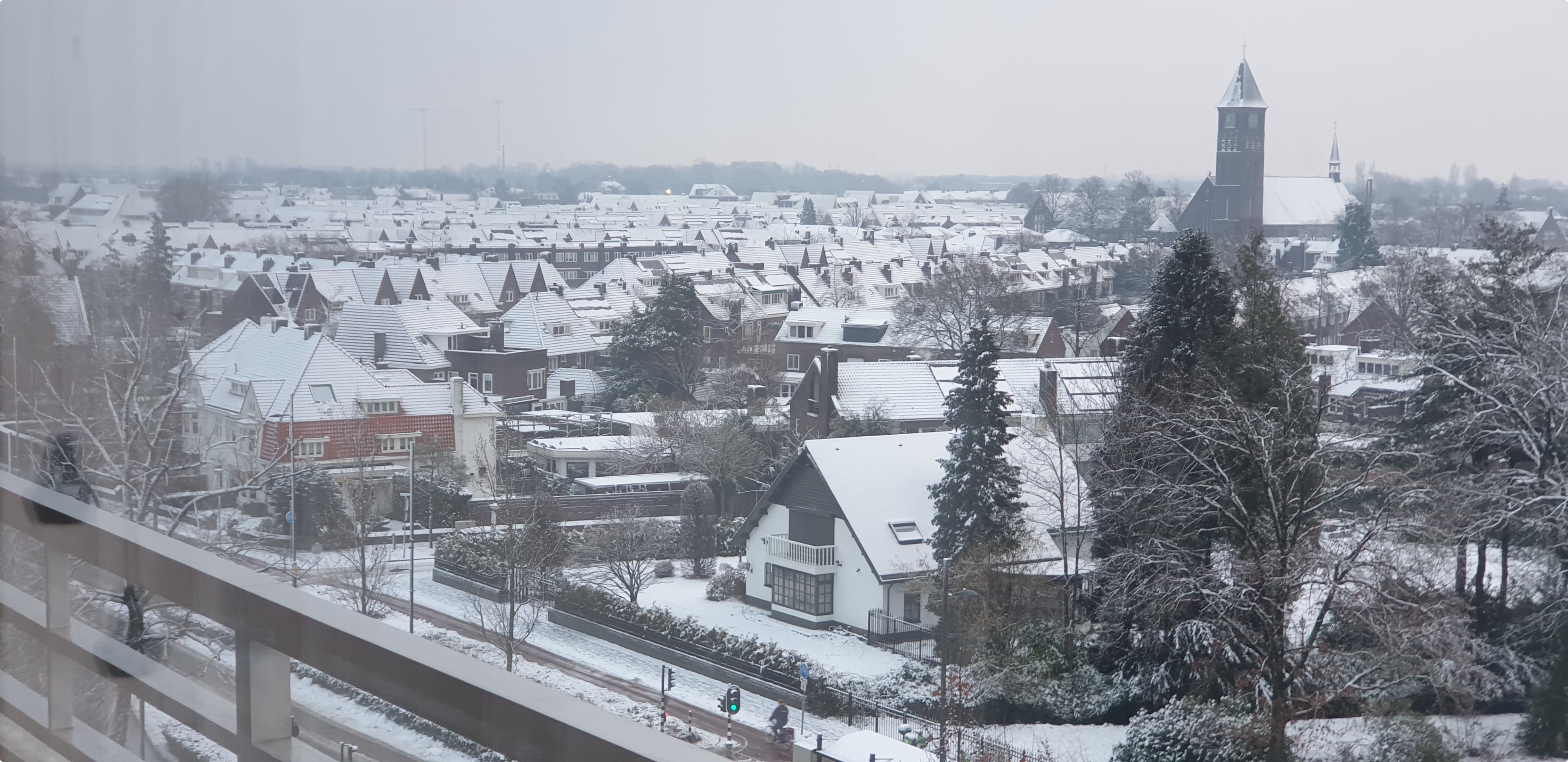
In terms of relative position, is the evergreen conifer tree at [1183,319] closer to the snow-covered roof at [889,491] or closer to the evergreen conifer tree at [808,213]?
the snow-covered roof at [889,491]

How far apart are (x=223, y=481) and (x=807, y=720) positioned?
9.06 ft

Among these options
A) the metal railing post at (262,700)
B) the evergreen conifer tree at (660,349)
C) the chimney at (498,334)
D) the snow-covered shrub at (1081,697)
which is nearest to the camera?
the metal railing post at (262,700)

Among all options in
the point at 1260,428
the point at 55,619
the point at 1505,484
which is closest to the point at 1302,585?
the point at 1260,428

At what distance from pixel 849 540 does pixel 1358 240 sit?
3082 mm

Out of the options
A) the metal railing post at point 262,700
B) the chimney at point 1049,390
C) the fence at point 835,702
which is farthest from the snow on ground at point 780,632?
the metal railing post at point 262,700

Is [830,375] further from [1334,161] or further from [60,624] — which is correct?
[60,624]

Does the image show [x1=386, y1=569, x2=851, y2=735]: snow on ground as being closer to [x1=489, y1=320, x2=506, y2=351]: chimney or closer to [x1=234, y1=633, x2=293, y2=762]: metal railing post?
[x1=489, y1=320, x2=506, y2=351]: chimney

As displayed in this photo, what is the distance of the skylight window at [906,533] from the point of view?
531cm

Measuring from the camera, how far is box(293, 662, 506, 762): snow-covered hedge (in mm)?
468

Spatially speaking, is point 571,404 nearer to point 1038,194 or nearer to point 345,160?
point 1038,194

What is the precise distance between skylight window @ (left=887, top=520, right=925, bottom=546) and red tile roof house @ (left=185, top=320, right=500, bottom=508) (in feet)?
6.38

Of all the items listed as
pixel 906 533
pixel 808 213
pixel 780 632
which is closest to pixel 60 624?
pixel 780 632

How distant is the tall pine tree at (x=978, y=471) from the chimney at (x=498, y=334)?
2.39 m

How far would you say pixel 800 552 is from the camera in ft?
17.1
